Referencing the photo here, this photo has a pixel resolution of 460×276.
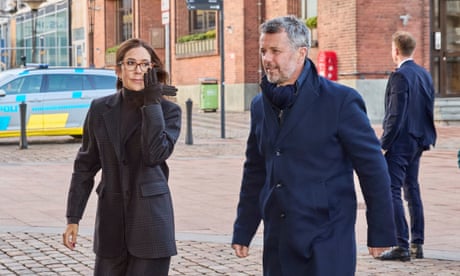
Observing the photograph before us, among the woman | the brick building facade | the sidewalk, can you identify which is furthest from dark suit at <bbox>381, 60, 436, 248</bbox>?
the brick building facade

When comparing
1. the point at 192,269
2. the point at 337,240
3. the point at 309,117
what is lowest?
the point at 192,269

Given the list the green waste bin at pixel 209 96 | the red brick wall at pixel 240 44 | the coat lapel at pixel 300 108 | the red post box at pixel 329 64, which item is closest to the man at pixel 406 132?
the coat lapel at pixel 300 108

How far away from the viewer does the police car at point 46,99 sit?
20938mm

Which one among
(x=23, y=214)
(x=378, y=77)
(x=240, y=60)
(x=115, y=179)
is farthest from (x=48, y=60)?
(x=115, y=179)

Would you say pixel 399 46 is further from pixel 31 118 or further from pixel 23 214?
pixel 31 118

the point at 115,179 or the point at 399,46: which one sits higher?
the point at 399,46

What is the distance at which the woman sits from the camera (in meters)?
4.58

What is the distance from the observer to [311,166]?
4.04 meters

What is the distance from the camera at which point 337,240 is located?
4.04 m

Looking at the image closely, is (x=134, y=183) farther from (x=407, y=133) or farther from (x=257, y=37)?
(x=257, y=37)

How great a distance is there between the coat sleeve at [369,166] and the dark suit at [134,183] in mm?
960

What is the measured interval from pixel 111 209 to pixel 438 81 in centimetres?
2319

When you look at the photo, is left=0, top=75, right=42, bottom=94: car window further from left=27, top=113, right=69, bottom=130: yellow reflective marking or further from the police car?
left=27, top=113, right=69, bottom=130: yellow reflective marking

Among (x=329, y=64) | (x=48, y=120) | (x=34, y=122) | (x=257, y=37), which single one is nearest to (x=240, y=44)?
(x=257, y=37)
